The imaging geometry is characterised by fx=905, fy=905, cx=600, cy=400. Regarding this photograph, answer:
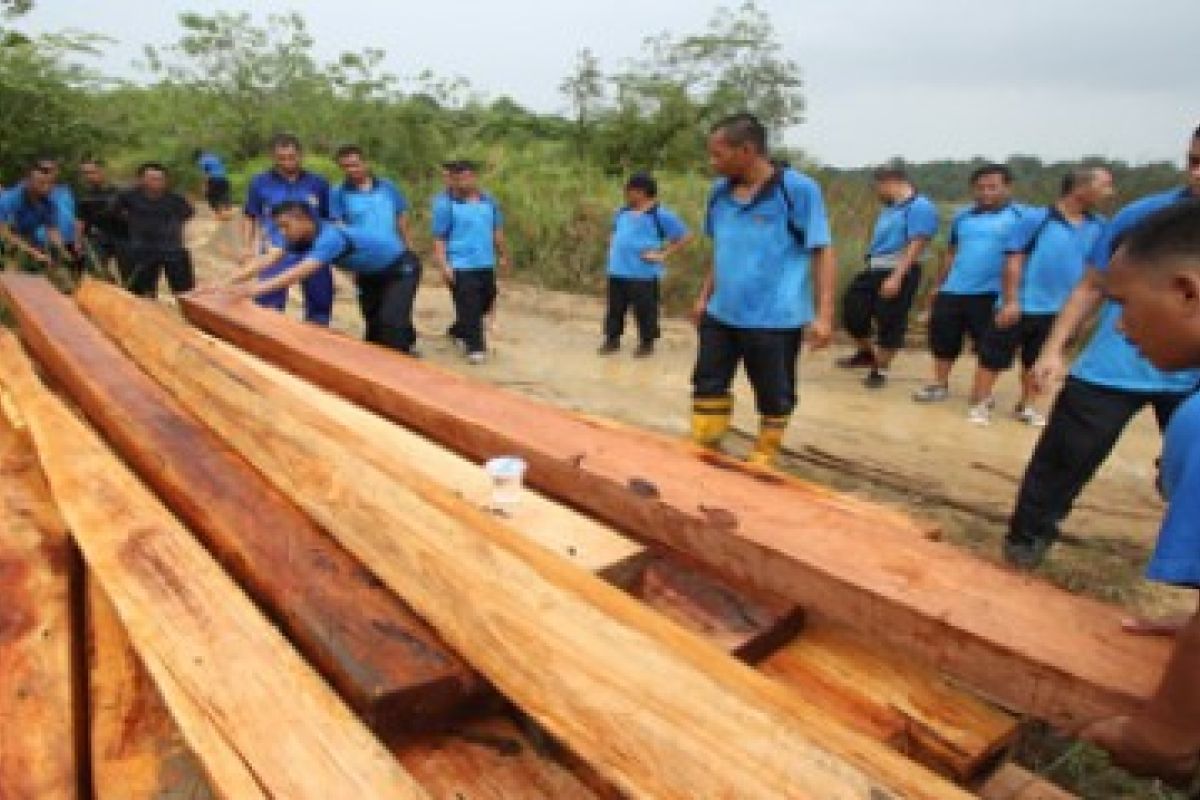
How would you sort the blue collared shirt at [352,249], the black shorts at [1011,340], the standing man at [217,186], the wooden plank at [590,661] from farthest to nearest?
the standing man at [217,186] < the black shorts at [1011,340] < the blue collared shirt at [352,249] < the wooden plank at [590,661]

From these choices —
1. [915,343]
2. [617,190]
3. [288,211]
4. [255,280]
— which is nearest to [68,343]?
[288,211]

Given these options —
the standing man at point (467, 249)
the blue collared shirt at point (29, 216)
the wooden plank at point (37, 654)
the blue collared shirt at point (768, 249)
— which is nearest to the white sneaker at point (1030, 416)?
the blue collared shirt at point (768, 249)

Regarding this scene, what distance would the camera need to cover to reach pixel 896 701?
1.62m

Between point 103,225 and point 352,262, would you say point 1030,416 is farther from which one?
point 103,225

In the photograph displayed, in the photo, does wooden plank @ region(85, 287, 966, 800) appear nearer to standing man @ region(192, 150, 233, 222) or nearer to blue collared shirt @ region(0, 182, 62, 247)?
blue collared shirt @ region(0, 182, 62, 247)

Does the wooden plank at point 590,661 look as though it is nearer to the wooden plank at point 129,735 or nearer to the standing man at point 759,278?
the wooden plank at point 129,735

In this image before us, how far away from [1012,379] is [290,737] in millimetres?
8216

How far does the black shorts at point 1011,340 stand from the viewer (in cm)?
642

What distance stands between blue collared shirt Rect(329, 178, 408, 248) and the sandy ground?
4.90 feet

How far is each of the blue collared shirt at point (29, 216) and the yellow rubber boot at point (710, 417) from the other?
20.4 feet

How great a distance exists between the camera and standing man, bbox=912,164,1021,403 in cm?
673

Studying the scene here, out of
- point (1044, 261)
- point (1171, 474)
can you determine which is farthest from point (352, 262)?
point (1171, 474)

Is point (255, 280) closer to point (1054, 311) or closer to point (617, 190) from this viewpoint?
point (1054, 311)

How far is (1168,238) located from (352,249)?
16.2 ft
